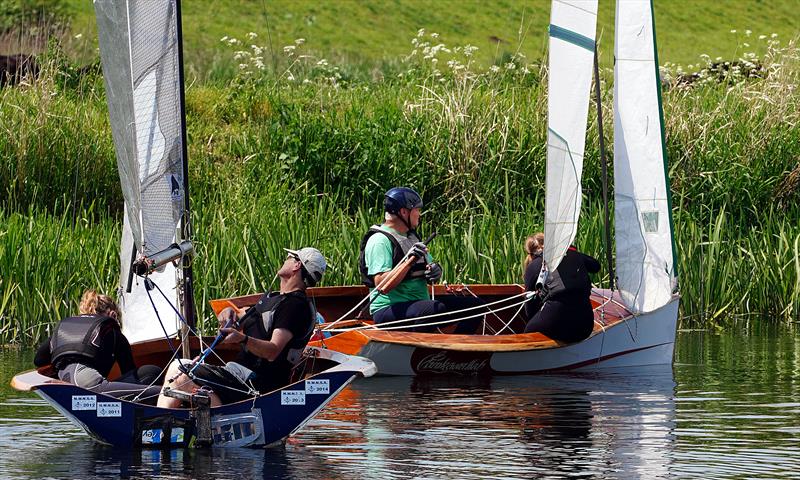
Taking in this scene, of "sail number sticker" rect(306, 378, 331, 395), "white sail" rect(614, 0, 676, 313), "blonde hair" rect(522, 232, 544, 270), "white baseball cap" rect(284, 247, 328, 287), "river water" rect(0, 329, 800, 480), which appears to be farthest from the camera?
"white sail" rect(614, 0, 676, 313)

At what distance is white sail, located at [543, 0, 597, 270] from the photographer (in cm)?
1332

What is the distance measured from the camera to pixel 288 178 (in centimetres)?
1948

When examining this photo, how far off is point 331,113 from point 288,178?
1635 mm

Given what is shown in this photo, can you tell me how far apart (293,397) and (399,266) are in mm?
3173

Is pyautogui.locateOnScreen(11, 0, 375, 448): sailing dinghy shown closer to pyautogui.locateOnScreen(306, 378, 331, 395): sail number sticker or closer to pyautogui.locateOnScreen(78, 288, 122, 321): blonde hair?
pyautogui.locateOnScreen(306, 378, 331, 395): sail number sticker

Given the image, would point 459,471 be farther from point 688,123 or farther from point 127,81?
point 688,123

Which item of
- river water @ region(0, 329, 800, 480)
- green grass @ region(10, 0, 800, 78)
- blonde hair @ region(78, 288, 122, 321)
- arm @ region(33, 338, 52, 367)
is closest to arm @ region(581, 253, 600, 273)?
river water @ region(0, 329, 800, 480)

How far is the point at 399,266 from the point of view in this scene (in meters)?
12.6

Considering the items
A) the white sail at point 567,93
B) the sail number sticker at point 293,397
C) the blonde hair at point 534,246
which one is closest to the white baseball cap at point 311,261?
the sail number sticker at point 293,397

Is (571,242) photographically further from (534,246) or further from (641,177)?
(641,177)

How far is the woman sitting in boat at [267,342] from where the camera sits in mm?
9609

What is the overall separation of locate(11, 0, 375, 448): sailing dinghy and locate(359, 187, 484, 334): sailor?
2.61 meters

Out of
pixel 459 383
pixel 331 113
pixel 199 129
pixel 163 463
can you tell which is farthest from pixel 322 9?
pixel 163 463

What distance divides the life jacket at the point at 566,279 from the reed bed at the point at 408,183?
242cm
